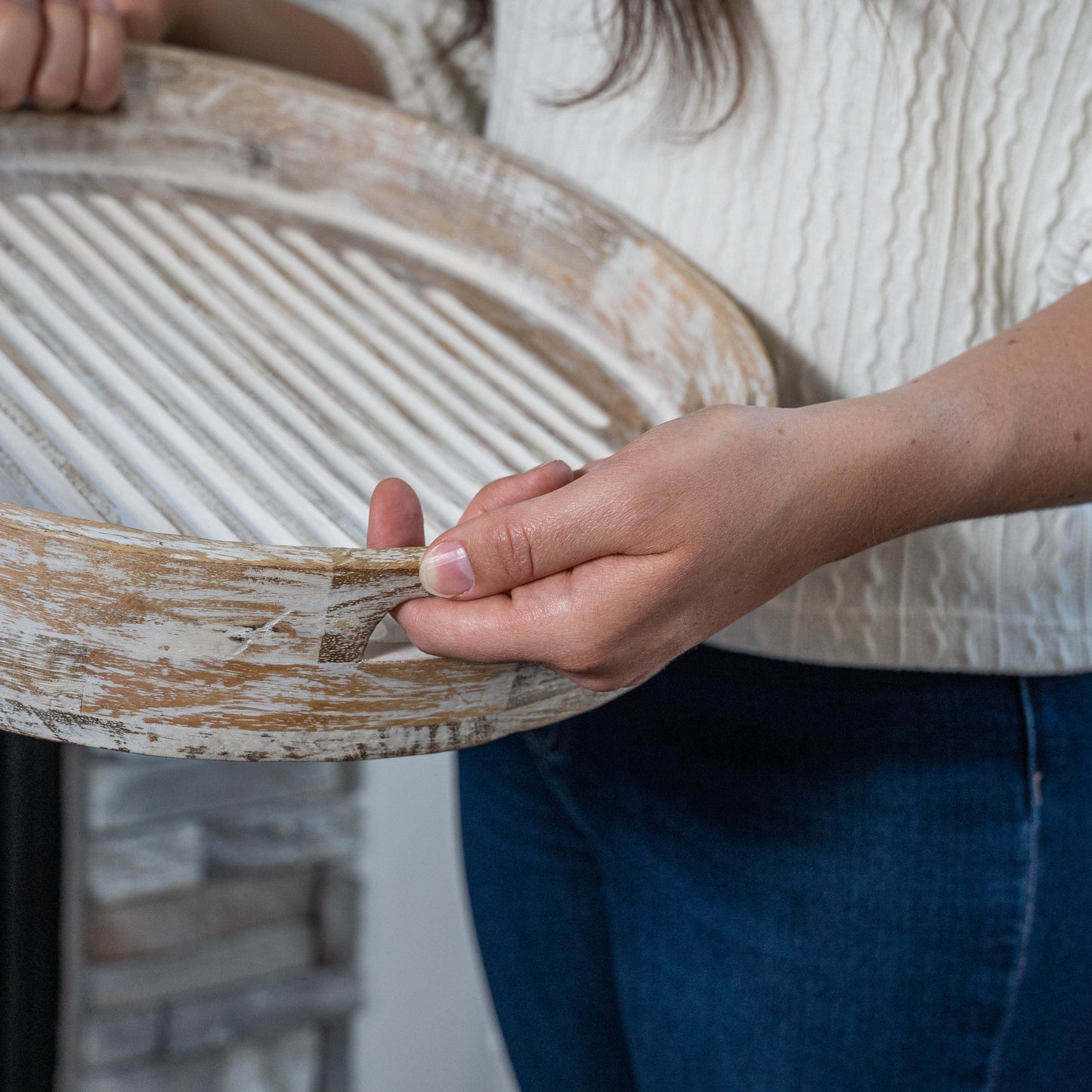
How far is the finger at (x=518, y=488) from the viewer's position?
0.30 metres

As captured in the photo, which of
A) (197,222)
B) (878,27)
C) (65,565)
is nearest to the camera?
(65,565)

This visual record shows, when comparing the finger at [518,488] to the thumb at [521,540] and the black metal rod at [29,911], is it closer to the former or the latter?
the thumb at [521,540]

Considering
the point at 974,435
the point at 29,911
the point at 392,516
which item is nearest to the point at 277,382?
the point at 392,516

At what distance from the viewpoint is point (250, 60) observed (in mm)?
591

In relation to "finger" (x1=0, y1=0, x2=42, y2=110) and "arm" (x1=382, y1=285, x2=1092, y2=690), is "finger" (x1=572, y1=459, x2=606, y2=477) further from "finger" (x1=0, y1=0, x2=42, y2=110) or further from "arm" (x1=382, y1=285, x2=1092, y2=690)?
"finger" (x1=0, y1=0, x2=42, y2=110)

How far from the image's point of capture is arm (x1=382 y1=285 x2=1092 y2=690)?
0.28 metres

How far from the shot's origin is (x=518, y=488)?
304 mm

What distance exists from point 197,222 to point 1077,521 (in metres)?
0.40

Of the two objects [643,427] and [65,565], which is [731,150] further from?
[65,565]

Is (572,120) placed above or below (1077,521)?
above

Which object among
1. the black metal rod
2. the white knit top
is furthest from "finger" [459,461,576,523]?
the black metal rod

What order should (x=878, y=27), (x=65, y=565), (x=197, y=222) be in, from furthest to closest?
(x=197, y=222) → (x=878, y=27) → (x=65, y=565)

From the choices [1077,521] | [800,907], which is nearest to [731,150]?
[1077,521]

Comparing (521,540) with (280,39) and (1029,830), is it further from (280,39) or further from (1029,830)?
(280,39)
